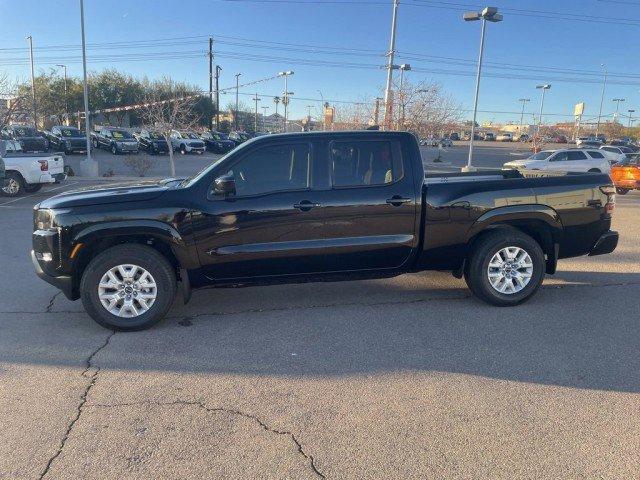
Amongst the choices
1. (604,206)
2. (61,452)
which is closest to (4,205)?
(61,452)

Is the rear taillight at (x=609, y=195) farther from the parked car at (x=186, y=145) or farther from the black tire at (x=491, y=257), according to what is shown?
the parked car at (x=186, y=145)

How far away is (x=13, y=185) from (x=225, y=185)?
12.4 m

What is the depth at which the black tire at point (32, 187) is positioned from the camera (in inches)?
573

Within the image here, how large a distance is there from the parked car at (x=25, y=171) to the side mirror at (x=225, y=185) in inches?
471

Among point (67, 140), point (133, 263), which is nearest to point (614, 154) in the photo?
point (133, 263)

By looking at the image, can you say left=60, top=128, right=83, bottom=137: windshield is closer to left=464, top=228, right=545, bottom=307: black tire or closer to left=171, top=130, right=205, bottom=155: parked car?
left=171, top=130, right=205, bottom=155: parked car

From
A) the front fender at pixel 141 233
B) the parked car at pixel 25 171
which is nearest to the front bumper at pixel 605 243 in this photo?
the front fender at pixel 141 233

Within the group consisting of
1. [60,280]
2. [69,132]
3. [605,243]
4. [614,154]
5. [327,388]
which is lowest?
[327,388]

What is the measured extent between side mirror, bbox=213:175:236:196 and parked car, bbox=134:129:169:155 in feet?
110

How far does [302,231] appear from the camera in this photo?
4793 mm

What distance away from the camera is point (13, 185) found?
14055mm

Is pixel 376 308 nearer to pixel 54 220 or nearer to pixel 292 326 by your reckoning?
pixel 292 326

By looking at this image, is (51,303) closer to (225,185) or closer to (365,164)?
(225,185)

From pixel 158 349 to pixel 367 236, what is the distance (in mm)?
2202
